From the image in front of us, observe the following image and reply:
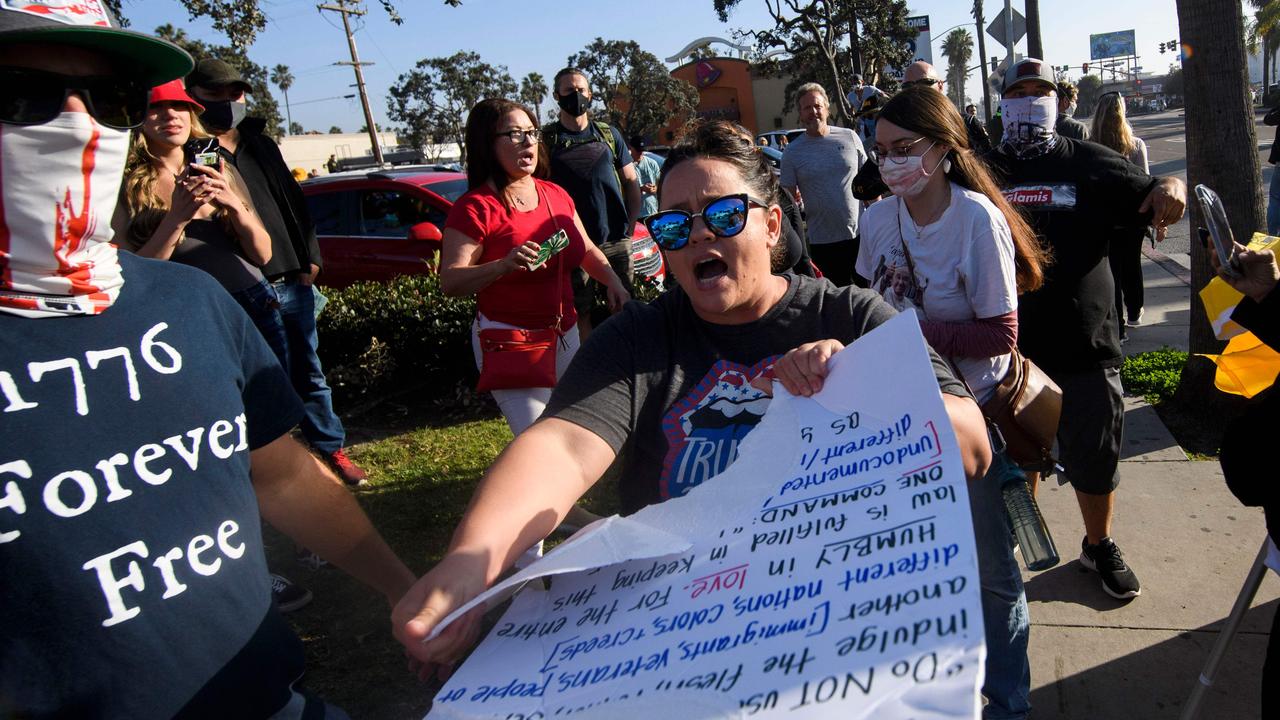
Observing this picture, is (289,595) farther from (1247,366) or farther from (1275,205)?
(1275,205)

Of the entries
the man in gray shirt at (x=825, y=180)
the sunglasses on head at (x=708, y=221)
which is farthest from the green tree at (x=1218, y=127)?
the sunglasses on head at (x=708, y=221)

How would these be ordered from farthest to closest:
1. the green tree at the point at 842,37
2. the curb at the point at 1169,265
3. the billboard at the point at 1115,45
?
the billboard at the point at 1115,45 < the green tree at the point at 842,37 < the curb at the point at 1169,265

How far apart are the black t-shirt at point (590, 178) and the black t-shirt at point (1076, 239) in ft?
9.20

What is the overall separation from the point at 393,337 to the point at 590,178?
2025 millimetres

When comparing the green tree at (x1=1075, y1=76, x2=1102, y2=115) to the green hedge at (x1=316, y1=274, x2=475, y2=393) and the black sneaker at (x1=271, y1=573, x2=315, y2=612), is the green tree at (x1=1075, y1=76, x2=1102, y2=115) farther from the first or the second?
the black sneaker at (x1=271, y1=573, x2=315, y2=612)

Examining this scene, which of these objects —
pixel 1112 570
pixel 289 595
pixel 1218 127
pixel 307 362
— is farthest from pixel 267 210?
pixel 1218 127

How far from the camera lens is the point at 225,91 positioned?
12.8 feet

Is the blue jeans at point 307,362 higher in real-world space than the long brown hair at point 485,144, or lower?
lower

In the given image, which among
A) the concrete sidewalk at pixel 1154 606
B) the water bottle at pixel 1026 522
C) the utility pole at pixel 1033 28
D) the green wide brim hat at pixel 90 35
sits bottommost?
the concrete sidewalk at pixel 1154 606

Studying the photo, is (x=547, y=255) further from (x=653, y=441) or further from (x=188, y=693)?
(x=188, y=693)

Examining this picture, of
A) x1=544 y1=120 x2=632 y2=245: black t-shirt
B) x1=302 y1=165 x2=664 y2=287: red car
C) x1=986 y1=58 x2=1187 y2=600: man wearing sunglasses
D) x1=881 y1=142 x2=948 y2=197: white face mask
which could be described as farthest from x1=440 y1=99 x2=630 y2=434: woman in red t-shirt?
x1=302 y1=165 x2=664 y2=287: red car

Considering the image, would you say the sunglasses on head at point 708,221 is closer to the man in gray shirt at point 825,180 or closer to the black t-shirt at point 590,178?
the black t-shirt at point 590,178

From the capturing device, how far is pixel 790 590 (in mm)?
975

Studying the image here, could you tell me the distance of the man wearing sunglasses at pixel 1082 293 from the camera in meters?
3.05
